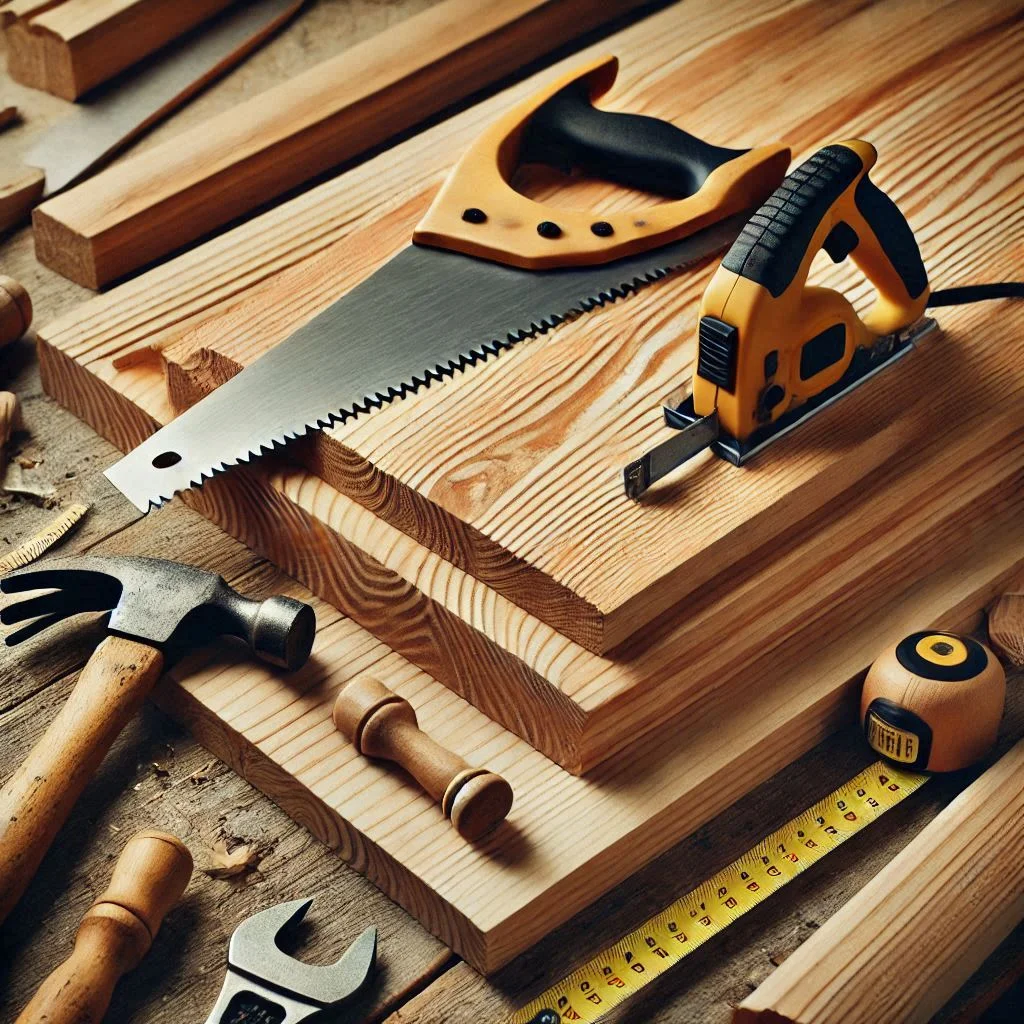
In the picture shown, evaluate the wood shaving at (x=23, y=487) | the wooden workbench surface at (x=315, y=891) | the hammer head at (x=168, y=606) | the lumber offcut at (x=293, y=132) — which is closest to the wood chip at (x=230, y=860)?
the wooden workbench surface at (x=315, y=891)

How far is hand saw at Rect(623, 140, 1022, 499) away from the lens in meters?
1.79

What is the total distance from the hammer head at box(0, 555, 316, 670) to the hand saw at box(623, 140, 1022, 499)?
0.44 metres

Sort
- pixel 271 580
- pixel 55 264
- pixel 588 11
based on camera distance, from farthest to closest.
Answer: pixel 588 11, pixel 55 264, pixel 271 580

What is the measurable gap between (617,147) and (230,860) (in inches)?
46.7

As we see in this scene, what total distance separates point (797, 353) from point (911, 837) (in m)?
0.58

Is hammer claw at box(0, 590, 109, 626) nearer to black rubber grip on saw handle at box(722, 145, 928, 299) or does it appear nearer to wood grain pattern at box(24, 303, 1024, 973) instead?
wood grain pattern at box(24, 303, 1024, 973)

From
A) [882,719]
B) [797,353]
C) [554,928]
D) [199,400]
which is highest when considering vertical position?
[797,353]

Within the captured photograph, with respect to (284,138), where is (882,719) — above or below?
below

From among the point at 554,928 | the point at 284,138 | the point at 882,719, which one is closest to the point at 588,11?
the point at 284,138

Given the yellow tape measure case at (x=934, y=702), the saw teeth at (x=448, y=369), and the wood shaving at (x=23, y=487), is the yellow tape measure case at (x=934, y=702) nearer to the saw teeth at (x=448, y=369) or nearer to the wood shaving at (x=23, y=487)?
the saw teeth at (x=448, y=369)

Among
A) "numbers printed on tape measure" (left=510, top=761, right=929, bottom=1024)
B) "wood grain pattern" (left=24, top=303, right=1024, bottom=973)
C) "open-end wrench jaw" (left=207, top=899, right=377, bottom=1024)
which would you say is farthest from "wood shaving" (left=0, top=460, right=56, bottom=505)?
"numbers printed on tape measure" (left=510, top=761, right=929, bottom=1024)

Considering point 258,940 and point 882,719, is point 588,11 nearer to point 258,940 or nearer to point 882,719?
point 882,719

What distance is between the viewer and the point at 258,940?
5.33 ft

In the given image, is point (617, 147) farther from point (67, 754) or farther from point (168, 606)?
point (67, 754)
